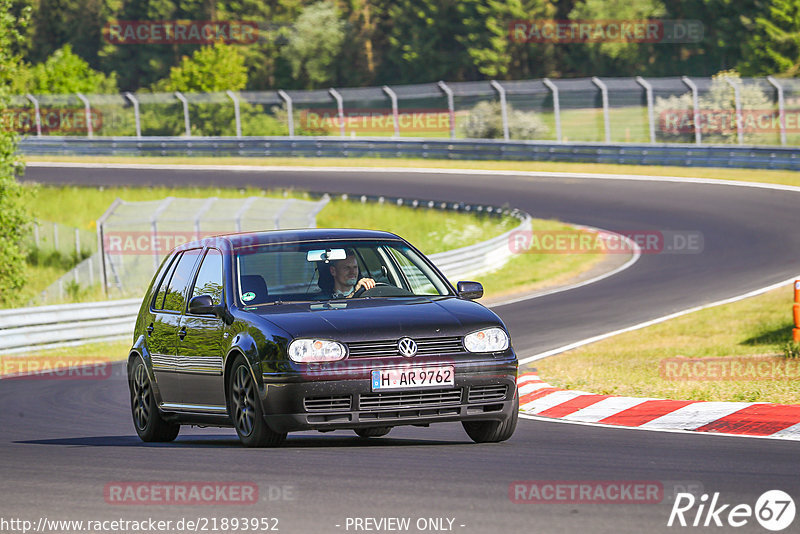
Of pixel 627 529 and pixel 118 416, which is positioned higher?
pixel 627 529

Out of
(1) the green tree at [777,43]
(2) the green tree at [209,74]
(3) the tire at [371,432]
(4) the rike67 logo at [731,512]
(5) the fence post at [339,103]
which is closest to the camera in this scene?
(4) the rike67 logo at [731,512]

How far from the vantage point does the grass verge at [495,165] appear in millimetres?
37375

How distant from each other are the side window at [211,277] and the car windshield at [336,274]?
19 centimetres

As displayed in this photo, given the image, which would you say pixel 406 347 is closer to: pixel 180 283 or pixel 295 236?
pixel 295 236

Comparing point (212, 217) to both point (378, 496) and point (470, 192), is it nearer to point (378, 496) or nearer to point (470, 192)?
point (470, 192)

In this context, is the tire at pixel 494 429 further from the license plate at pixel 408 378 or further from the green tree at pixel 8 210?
the green tree at pixel 8 210

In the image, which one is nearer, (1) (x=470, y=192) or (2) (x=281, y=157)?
(1) (x=470, y=192)

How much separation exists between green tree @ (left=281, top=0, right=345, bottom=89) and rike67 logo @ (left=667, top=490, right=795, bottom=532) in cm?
8847

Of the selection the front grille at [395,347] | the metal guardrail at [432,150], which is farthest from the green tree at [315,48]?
the front grille at [395,347]

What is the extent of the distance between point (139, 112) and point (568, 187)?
23.0 metres

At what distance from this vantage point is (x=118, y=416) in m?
12.5

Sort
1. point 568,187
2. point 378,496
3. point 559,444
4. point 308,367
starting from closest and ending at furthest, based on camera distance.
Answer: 1. point 378,496
2. point 308,367
3. point 559,444
4. point 568,187

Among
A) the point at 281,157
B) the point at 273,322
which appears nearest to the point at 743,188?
the point at 281,157

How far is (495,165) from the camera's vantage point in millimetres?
45781
